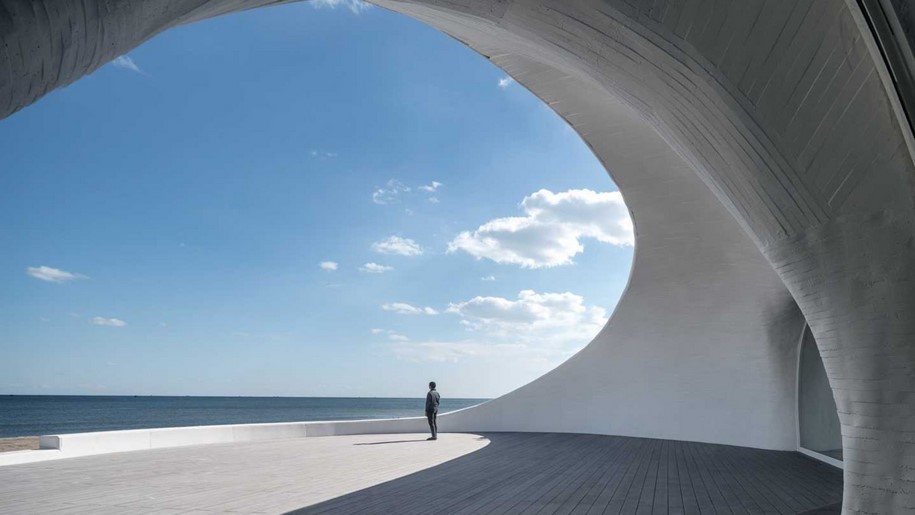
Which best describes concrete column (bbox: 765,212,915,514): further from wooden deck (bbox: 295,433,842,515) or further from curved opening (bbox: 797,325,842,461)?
curved opening (bbox: 797,325,842,461)

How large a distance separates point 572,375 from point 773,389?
4.20 metres

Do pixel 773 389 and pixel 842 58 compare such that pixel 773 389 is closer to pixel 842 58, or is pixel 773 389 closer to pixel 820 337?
pixel 820 337

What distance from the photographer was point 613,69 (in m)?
4.72

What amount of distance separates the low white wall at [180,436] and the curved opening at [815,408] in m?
7.64

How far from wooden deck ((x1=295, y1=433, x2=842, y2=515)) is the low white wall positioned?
3.82m

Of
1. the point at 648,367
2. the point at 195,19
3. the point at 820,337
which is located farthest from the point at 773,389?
the point at 195,19

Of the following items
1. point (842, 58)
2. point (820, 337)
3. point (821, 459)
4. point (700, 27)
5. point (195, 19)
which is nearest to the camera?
point (195, 19)

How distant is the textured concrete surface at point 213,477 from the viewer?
560 centimetres

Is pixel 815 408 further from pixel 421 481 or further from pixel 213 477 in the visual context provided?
pixel 213 477

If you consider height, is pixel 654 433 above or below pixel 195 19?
below

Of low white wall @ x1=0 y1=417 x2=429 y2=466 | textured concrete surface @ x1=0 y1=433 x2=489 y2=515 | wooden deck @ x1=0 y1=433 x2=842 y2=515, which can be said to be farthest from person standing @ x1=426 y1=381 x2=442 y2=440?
low white wall @ x1=0 y1=417 x2=429 y2=466

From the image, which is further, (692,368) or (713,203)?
(692,368)

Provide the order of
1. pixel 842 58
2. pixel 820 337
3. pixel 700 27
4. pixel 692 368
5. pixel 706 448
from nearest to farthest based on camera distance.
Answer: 1. pixel 842 58
2. pixel 700 27
3. pixel 820 337
4. pixel 706 448
5. pixel 692 368

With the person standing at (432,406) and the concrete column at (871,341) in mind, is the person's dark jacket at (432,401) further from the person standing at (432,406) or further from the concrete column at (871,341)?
the concrete column at (871,341)
